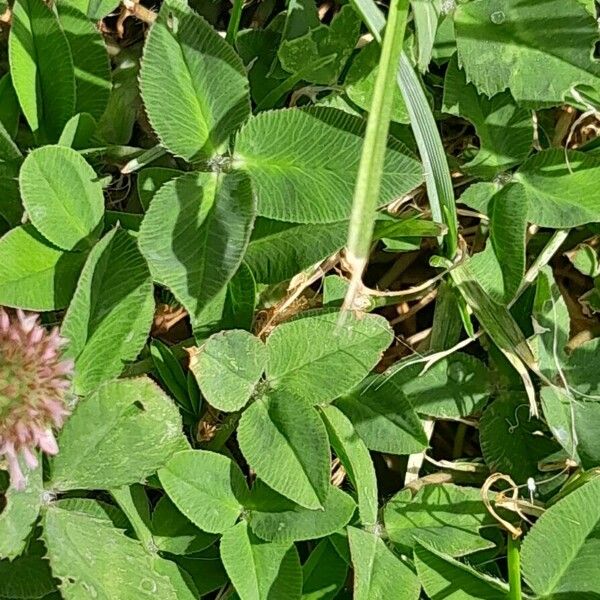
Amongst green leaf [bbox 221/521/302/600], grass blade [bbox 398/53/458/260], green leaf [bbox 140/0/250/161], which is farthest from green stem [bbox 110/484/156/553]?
grass blade [bbox 398/53/458/260]

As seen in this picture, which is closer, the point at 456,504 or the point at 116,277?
the point at 116,277

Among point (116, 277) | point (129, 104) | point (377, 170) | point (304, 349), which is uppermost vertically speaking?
point (377, 170)

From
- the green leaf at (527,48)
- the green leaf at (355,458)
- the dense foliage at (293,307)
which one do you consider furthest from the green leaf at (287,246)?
the green leaf at (527,48)

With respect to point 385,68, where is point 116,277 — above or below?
below

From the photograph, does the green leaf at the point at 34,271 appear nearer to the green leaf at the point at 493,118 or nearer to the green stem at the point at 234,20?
the green stem at the point at 234,20

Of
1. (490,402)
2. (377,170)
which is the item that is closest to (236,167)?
(377,170)

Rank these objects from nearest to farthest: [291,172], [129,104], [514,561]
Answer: [291,172], [514,561], [129,104]

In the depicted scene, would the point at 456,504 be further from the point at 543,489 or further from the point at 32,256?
the point at 32,256

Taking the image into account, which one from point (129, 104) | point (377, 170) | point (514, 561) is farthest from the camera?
point (129, 104)

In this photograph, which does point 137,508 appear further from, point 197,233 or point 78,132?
point 78,132
